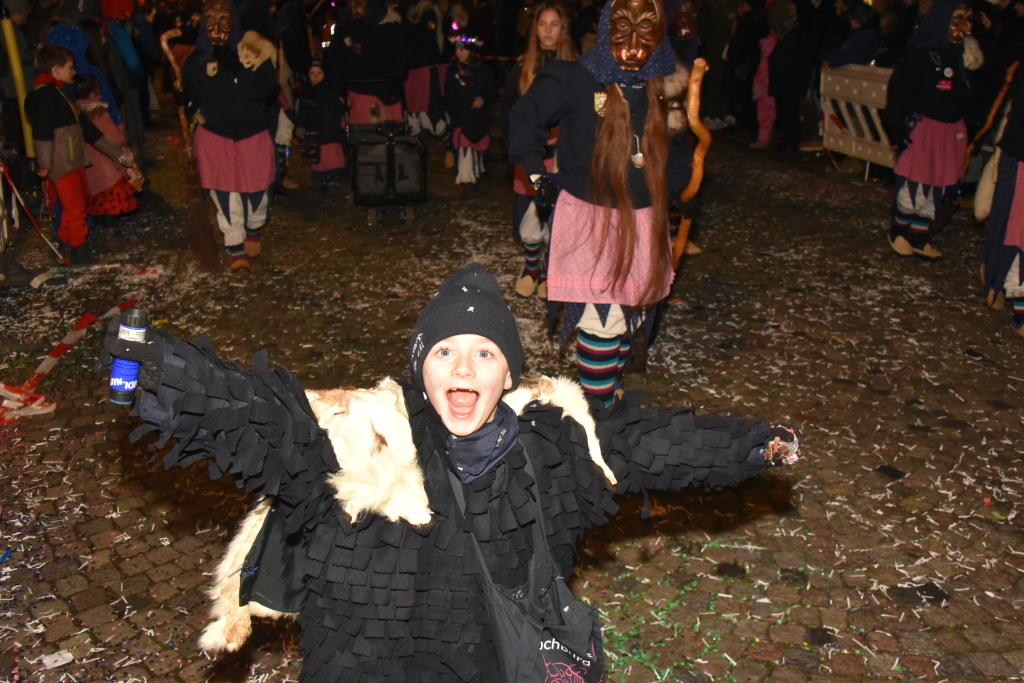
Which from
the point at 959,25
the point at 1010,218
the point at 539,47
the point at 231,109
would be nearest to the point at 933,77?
the point at 959,25

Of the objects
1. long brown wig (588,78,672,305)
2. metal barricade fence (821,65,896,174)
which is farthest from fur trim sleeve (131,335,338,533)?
metal barricade fence (821,65,896,174)

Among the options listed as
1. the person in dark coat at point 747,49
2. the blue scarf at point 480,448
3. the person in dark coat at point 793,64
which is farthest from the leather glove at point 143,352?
the person in dark coat at point 747,49

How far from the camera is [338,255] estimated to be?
7.77m

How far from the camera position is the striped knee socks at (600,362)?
4.58 meters

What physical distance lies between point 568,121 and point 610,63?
1.13 feet

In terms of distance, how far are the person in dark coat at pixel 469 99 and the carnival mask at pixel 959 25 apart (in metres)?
→ 4.34

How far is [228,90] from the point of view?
6586 millimetres

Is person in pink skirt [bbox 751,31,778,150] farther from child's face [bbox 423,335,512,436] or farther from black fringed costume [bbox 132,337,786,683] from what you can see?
child's face [bbox 423,335,512,436]

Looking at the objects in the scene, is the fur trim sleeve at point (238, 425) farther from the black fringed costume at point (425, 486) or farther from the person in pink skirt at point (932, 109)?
the person in pink skirt at point (932, 109)

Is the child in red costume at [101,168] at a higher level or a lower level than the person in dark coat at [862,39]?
lower

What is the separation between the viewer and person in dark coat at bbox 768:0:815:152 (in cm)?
1139

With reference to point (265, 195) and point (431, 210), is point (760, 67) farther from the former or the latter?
point (265, 195)

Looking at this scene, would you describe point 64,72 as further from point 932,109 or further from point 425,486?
point 932,109

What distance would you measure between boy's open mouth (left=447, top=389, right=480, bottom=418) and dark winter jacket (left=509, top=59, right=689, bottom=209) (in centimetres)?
233
